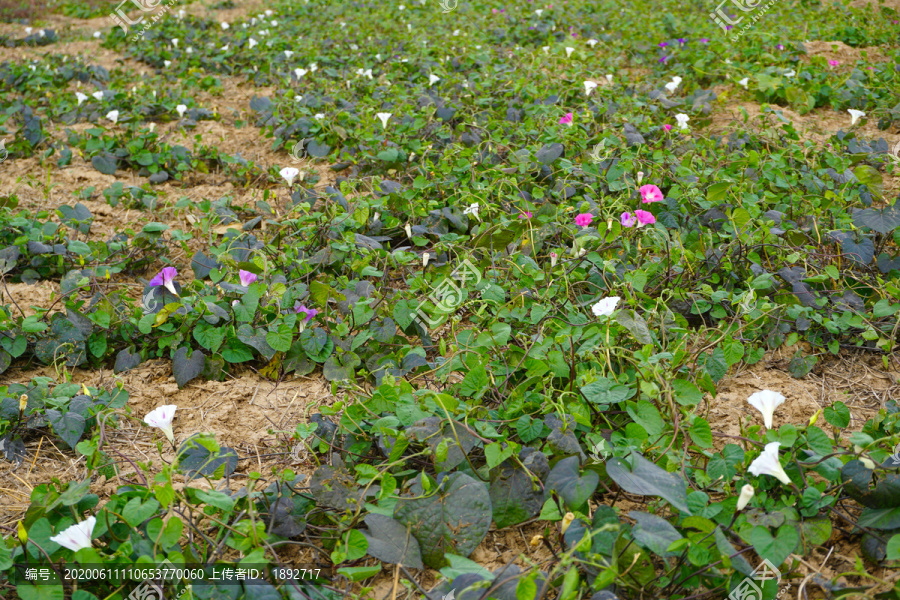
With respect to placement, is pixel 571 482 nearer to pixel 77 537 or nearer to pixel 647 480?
pixel 647 480

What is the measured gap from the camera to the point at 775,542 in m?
1.18

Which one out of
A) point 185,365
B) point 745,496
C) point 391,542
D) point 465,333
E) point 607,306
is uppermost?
point 607,306

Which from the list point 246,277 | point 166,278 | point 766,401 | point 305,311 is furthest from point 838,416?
point 166,278

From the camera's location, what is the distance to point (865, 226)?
2.29 m

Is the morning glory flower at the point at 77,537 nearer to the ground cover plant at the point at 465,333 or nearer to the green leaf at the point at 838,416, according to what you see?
the ground cover plant at the point at 465,333

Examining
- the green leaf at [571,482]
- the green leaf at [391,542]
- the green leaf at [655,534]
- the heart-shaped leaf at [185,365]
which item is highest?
the green leaf at [571,482]

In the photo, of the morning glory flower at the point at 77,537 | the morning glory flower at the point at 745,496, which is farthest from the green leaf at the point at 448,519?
the morning glory flower at the point at 77,537

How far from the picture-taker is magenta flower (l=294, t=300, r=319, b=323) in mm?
2045

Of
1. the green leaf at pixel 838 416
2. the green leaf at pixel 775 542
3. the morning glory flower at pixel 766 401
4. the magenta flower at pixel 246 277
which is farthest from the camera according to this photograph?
the magenta flower at pixel 246 277

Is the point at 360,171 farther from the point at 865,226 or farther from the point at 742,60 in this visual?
the point at 742,60

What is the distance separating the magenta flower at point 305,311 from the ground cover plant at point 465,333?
1cm

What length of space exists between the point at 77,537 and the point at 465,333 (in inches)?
42.4

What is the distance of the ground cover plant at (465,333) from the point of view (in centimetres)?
128

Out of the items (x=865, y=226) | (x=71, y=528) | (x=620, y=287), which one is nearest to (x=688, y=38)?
(x=865, y=226)
